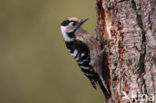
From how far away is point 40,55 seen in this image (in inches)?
303

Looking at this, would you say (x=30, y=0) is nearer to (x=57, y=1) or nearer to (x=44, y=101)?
(x=57, y=1)

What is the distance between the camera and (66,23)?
5305 mm

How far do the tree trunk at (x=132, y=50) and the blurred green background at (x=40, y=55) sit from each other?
296 centimetres

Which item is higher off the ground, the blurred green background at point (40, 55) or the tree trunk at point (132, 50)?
the tree trunk at point (132, 50)

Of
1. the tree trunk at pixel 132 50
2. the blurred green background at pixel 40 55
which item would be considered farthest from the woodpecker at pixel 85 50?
the blurred green background at pixel 40 55

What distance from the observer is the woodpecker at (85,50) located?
16.3 ft

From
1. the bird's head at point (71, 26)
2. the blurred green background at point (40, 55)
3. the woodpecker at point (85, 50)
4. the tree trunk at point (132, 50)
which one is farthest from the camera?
the blurred green background at point (40, 55)

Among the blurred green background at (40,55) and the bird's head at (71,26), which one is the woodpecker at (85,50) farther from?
the blurred green background at (40,55)

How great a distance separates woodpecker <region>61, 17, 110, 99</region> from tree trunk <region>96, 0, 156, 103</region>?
0.46 m

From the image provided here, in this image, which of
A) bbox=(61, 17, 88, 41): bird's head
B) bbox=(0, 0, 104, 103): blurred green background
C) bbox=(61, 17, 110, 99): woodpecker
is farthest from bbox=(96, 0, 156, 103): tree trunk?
bbox=(0, 0, 104, 103): blurred green background

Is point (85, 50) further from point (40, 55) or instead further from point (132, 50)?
point (40, 55)

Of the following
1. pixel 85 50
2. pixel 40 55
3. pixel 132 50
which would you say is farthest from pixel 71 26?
pixel 40 55

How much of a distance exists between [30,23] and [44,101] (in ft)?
5.49

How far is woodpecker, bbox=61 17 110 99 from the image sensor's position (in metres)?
4.95
